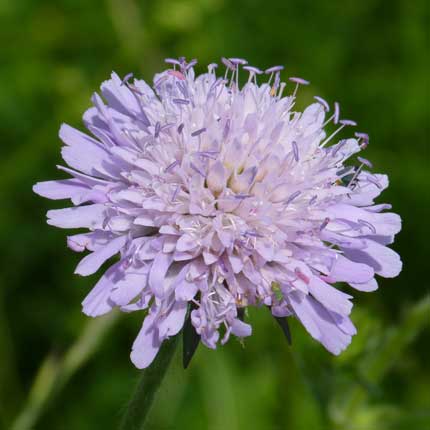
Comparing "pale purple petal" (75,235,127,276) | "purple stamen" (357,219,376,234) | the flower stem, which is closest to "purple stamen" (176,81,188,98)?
"pale purple petal" (75,235,127,276)

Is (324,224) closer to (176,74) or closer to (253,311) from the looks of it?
(176,74)

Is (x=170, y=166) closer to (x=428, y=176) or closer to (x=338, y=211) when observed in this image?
(x=338, y=211)

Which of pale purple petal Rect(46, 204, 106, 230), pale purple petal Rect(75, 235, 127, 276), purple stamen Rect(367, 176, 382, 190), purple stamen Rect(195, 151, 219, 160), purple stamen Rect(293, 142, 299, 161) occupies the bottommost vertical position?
pale purple petal Rect(75, 235, 127, 276)

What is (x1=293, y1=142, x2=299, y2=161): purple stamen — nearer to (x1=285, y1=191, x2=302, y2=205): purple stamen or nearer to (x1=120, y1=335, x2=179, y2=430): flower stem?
(x1=285, y1=191, x2=302, y2=205): purple stamen

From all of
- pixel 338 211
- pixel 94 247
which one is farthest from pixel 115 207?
pixel 338 211

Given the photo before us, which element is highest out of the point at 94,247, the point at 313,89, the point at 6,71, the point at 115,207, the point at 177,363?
the point at 313,89

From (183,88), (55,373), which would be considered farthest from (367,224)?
(55,373)
